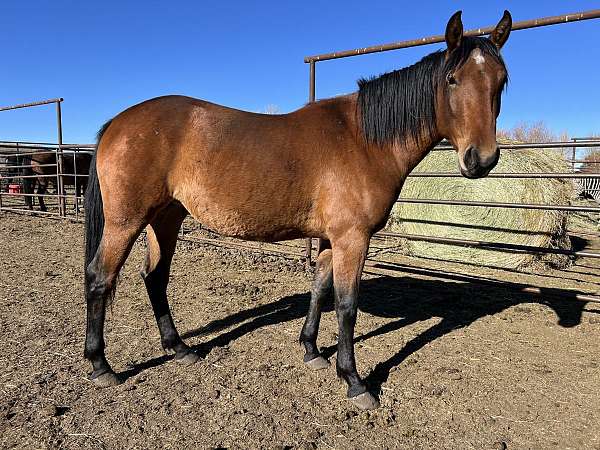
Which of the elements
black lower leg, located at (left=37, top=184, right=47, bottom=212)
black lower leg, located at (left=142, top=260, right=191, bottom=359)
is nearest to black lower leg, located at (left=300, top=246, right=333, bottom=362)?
black lower leg, located at (left=142, top=260, right=191, bottom=359)

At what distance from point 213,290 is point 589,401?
357 centimetres

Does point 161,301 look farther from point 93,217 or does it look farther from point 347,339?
point 347,339

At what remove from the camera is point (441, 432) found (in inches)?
88.4

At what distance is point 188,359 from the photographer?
3.00 meters

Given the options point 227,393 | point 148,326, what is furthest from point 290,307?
point 227,393

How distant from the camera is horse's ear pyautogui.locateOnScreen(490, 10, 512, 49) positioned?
244cm

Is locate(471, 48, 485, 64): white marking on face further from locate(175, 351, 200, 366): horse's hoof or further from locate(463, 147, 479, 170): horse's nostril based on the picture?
locate(175, 351, 200, 366): horse's hoof

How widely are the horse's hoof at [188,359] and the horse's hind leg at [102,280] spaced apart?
0.45 metres

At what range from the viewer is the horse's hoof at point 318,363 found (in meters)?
2.97

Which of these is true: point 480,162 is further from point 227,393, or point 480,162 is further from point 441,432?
point 227,393

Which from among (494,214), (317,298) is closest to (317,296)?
(317,298)

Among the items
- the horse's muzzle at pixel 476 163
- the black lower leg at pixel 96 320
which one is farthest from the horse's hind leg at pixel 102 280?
the horse's muzzle at pixel 476 163

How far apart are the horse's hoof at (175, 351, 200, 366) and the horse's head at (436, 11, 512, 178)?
223cm

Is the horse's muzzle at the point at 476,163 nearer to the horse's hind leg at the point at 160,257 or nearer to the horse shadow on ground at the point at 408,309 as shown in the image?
the horse shadow on ground at the point at 408,309
